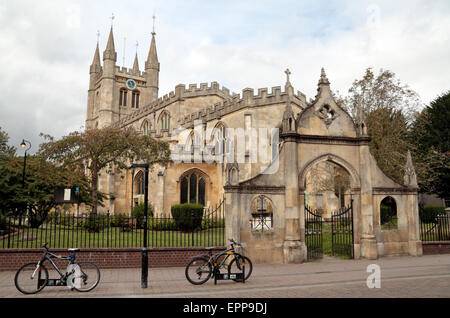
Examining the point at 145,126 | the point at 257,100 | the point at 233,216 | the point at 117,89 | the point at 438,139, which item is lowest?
the point at 233,216

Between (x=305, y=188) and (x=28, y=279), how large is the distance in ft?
30.5

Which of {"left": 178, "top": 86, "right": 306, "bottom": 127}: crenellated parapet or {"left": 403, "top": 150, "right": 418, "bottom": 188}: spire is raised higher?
{"left": 178, "top": 86, "right": 306, "bottom": 127}: crenellated parapet

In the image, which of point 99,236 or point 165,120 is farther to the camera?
point 165,120

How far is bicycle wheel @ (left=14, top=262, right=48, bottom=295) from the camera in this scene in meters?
8.12

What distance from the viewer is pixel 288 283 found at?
30.0 feet

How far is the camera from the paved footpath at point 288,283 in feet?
26.0

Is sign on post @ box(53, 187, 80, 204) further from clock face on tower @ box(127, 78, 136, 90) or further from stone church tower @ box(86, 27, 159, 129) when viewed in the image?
clock face on tower @ box(127, 78, 136, 90)

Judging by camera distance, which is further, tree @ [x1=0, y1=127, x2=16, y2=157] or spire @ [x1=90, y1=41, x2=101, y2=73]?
spire @ [x1=90, y1=41, x2=101, y2=73]

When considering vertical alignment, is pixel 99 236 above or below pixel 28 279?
above

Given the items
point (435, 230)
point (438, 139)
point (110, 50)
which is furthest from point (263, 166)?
point (110, 50)

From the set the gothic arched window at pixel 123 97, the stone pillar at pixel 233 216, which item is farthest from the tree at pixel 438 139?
the gothic arched window at pixel 123 97

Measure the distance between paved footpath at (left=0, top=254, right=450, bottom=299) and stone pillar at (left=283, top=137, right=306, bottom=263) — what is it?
0.56 metres

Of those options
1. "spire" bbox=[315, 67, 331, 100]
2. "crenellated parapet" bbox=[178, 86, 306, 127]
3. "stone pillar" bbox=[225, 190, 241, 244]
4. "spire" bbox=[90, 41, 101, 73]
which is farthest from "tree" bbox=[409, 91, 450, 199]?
"spire" bbox=[90, 41, 101, 73]

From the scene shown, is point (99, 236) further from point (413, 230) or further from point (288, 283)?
point (413, 230)
